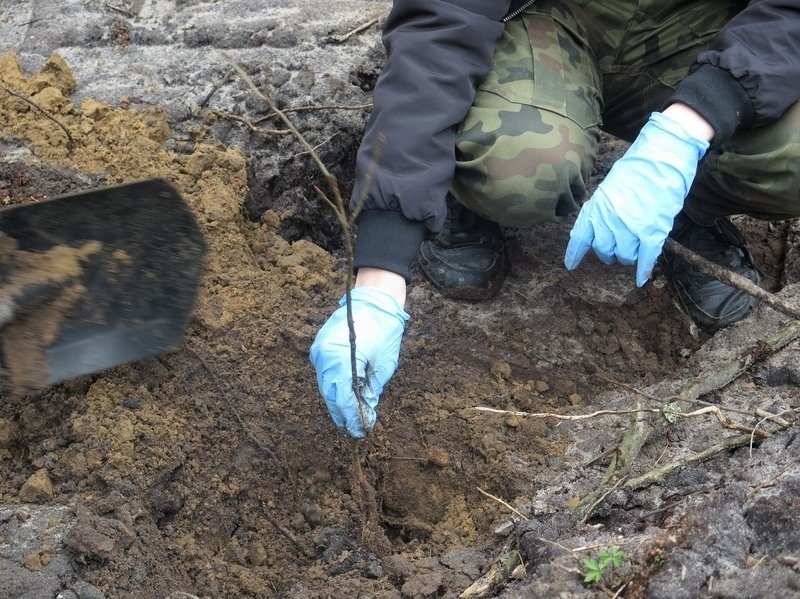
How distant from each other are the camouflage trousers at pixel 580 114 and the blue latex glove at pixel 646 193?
0.60 ft

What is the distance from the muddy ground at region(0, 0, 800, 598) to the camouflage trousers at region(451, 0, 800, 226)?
1.27ft

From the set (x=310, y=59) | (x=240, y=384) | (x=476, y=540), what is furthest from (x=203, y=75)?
(x=476, y=540)

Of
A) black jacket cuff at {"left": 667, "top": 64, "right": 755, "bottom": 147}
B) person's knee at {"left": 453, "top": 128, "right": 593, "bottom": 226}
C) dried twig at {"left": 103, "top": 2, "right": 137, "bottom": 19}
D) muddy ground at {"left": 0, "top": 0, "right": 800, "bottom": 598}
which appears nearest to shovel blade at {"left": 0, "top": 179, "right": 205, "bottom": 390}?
muddy ground at {"left": 0, "top": 0, "right": 800, "bottom": 598}

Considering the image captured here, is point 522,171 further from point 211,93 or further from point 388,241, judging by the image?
point 211,93

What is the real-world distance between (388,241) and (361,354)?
263 mm

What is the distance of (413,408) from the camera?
75.8 inches

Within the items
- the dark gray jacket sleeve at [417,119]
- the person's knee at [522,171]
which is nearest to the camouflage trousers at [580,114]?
the person's knee at [522,171]

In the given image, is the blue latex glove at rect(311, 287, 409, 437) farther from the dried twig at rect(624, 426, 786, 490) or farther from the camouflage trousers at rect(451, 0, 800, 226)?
the dried twig at rect(624, 426, 786, 490)

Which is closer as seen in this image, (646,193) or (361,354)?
(361,354)

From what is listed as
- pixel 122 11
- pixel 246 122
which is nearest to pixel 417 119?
pixel 246 122

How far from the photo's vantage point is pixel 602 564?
1.23m

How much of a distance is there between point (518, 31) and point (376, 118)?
498 millimetres

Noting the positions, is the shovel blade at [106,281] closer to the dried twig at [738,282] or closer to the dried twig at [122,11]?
the dried twig at [738,282]

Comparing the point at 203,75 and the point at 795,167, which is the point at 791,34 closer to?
the point at 795,167
